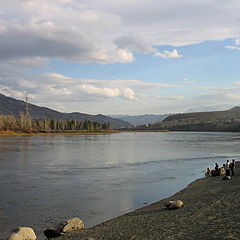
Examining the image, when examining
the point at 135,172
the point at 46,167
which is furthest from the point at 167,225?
the point at 46,167

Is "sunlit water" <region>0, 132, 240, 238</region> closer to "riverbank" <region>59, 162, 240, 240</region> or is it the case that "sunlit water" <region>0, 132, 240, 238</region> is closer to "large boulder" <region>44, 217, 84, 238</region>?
"large boulder" <region>44, 217, 84, 238</region>

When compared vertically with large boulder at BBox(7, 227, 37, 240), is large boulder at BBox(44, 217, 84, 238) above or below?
below

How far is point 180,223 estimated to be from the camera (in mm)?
13891

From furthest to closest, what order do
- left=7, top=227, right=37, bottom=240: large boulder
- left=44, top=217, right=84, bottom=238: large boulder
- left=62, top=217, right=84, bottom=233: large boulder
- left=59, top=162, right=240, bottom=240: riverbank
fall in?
left=62, top=217, right=84, bottom=233: large boulder → left=44, top=217, right=84, bottom=238: large boulder → left=7, top=227, right=37, bottom=240: large boulder → left=59, top=162, right=240, bottom=240: riverbank

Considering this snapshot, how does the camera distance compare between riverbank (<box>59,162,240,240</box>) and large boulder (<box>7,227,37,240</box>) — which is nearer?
riverbank (<box>59,162,240,240</box>)

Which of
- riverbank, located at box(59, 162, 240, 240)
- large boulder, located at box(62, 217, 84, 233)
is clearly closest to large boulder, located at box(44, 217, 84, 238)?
large boulder, located at box(62, 217, 84, 233)

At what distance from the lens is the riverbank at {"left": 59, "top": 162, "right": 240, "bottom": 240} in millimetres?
12125

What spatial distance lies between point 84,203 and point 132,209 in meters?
3.00

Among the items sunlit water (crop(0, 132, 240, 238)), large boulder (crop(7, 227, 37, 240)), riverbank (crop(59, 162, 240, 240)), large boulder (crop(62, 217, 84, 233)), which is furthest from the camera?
sunlit water (crop(0, 132, 240, 238))

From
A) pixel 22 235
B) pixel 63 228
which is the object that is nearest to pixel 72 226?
pixel 63 228

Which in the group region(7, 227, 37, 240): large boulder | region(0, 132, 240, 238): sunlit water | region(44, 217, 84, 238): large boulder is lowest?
region(0, 132, 240, 238): sunlit water

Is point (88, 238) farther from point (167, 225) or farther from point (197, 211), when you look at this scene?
point (197, 211)

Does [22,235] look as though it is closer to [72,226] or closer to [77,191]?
[72,226]

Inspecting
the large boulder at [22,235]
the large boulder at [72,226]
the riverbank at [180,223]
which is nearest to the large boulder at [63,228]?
the large boulder at [72,226]
